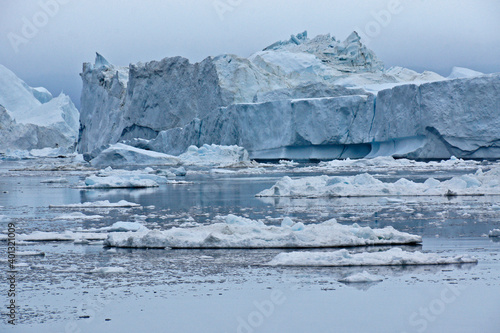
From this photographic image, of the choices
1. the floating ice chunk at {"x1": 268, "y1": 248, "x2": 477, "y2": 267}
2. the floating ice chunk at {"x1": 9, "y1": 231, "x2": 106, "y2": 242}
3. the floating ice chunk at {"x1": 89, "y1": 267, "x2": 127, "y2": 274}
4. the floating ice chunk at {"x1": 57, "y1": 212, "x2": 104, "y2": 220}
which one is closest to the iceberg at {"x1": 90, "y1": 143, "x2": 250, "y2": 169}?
the floating ice chunk at {"x1": 57, "y1": 212, "x2": 104, "y2": 220}

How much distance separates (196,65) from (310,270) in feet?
95.5

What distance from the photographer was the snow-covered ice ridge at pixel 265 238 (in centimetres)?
609

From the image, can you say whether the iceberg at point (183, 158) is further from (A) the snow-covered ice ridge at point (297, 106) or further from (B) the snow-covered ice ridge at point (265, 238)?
(B) the snow-covered ice ridge at point (265, 238)

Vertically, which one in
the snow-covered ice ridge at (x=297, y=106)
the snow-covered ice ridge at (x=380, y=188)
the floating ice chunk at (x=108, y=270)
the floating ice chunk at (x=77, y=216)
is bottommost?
the floating ice chunk at (x=108, y=270)

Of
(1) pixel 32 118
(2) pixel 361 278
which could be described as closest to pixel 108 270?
(2) pixel 361 278

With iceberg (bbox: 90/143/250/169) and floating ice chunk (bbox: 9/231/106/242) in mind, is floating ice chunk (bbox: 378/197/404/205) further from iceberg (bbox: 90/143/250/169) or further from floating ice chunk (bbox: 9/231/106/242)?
iceberg (bbox: 90/143/250/169)

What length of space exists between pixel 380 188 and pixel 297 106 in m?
17.4

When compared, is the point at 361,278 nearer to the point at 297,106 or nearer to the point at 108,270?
the point at 108,270

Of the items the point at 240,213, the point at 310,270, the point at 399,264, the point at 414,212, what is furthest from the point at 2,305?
the point at 414,212

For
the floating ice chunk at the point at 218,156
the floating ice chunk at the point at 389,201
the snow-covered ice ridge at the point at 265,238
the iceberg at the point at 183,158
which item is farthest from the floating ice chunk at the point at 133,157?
the snow-covered ice ridge at the point at 265,238

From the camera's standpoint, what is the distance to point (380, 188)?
1175 cm

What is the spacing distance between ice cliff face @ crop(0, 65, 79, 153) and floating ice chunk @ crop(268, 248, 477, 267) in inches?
1768

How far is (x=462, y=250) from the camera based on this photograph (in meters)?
5.81

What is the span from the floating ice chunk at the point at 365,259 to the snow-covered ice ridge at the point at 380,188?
6.25m
